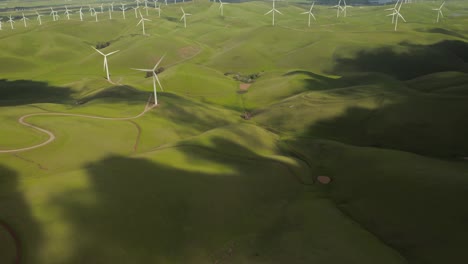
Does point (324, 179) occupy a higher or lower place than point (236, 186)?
lower

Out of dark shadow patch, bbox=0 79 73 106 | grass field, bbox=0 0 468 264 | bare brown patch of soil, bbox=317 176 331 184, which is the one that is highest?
grass field, bbox=0 0 468 264

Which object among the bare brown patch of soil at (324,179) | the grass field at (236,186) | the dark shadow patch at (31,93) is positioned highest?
the grass field at (236,186)

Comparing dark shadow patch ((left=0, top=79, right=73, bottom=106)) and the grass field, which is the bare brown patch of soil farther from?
dark shadow patch ((left=0, top=79, right=73, bottom=106))

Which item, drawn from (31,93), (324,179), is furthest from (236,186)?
(31,93)

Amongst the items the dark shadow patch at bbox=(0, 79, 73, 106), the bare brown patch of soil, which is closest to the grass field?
the bare brown patch of soil

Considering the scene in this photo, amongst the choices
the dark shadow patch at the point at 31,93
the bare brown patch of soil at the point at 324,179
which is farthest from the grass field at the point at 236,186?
the dark shadow patch at the point at 31,93

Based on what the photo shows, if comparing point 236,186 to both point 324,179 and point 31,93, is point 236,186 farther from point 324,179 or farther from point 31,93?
point 31,93

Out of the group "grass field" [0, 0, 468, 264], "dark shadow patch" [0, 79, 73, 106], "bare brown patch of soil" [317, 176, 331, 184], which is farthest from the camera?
"dark shadow patch" [0, 79, 73, 106]

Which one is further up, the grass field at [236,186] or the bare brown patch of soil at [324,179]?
the grass field at [236,186]

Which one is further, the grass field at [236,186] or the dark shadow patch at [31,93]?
the dark shadow patch at [31,93]

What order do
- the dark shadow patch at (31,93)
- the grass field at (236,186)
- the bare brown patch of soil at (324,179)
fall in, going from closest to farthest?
1. the grass field at (236,186)
2. the bare brown patch of soil at (324,179)
3. the dark shadow patch at (31,93)

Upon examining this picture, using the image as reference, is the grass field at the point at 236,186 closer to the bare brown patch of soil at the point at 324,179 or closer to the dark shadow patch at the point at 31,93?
the bare brown patch of soil at the point at 324,179

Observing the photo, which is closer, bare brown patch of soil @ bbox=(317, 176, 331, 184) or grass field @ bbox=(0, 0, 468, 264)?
grass field @ bbox=(0, 0, 468, 264)
